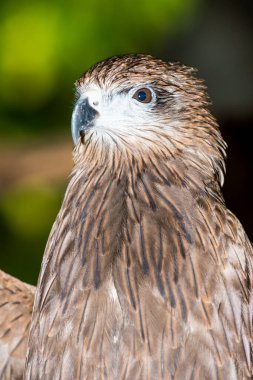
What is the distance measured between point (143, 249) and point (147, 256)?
0.10 ft

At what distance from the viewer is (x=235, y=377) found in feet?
10.0

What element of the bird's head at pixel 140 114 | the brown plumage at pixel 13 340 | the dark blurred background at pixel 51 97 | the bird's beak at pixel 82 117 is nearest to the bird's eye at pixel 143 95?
the bird's head at pixel 140 114

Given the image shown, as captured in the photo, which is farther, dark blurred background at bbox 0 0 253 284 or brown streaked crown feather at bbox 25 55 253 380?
dark blurred background at bbox 0 0 253 284

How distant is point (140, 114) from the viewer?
3.30 metres

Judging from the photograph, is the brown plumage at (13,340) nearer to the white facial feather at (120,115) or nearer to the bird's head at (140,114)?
the bird's head at (140,114)

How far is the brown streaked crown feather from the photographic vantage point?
306 centimetres

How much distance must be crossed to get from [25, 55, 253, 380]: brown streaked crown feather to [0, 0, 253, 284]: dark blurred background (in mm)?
2781

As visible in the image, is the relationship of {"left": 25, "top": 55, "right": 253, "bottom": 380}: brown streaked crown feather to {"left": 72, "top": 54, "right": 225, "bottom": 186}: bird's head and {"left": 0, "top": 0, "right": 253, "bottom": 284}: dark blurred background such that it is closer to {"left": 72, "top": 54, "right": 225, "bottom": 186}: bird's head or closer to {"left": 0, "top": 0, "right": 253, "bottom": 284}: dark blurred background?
{"left": 72, "top": 54, "right": 225, "bottom": 186}: bird's head

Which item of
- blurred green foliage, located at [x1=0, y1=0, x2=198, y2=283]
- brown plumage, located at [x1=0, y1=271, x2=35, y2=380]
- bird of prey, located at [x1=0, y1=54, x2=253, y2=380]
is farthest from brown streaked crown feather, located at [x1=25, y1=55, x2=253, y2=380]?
blurred green foliage, located at [x1=0, y1=0, x2=198, y2=283]

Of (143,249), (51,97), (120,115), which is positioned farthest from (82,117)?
(51,97)

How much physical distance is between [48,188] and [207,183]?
447 centimetres

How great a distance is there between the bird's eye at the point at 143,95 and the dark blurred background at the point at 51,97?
2793 millimetres

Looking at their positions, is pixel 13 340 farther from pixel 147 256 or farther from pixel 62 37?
pixel 62 37

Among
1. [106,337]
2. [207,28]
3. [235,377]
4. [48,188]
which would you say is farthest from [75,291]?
[207,28]
